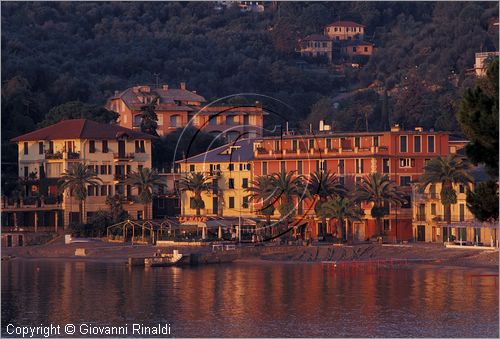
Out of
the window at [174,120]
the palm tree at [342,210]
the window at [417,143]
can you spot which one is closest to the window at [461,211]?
the palm tree at [342,210]

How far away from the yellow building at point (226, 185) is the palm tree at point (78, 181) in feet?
21.7

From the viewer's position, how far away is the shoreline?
83312 mm

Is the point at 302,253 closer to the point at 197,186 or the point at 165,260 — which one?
the point at 165,260

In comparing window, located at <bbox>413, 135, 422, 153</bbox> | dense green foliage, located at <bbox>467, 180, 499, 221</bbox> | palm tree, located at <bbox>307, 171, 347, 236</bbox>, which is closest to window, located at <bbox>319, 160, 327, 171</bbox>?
palm tree, located at <bbox>307, 171, 347, 236</bbox>

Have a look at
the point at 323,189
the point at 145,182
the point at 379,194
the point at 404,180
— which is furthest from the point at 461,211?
the point at 145,182

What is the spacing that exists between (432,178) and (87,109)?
4055cm

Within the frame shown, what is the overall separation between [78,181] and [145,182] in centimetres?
472

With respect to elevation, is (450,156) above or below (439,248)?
above

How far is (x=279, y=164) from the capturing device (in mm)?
101188

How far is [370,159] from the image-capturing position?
Answer: 97312 millimetres

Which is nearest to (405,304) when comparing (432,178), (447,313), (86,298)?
(447,313)

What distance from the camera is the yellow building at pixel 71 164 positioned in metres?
102

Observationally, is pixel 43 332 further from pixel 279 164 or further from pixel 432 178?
pixel 279 164

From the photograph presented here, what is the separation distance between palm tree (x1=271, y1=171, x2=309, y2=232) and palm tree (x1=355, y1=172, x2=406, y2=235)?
414 centimetres
